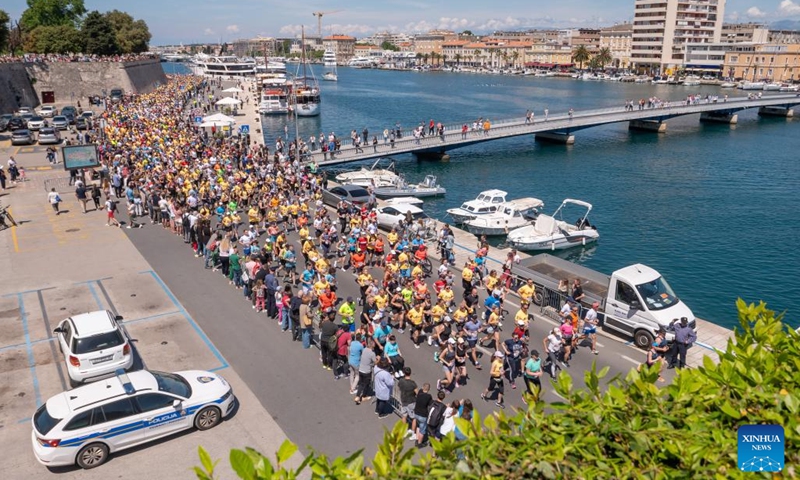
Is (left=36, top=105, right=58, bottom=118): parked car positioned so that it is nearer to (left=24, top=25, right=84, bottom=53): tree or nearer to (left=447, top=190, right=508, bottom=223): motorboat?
(left=24, top=25, right=84, bottom=53): tree

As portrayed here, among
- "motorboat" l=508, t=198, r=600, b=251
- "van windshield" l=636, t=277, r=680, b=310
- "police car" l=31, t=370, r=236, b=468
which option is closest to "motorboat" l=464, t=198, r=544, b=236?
"motorboat" l=508, t=198, r=600, b=251

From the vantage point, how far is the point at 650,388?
19.2 ft

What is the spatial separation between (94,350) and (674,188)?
153 feet

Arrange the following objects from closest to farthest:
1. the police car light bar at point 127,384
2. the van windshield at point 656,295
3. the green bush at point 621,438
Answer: the green bush at point 621,438 → the police car light bar at point 127,384 → the van windshield at point 656,295

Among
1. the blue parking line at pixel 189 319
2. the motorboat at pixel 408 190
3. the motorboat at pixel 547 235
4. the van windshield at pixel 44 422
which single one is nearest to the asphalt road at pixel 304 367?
the blue parking line at pixel 189 319

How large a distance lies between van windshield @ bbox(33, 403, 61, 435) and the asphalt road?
420cm

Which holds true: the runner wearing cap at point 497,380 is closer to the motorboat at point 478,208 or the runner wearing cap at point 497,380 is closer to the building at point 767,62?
the motorboat at point 478,208

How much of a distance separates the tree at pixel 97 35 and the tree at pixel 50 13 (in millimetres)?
22262

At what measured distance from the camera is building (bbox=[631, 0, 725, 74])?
17825 cm

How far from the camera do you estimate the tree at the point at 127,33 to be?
4815 inches

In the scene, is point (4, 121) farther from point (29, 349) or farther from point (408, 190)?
point (29, 349)

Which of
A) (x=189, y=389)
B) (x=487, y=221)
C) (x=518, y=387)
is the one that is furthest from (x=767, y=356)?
(x=487, y=221)

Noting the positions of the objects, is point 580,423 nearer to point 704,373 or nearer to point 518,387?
point 704,373

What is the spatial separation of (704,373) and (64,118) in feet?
211
